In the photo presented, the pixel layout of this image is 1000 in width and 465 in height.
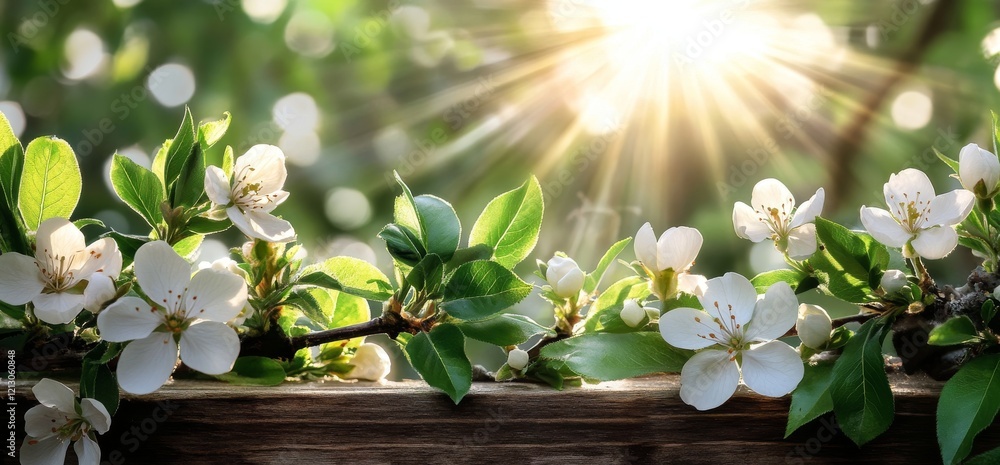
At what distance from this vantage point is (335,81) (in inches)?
79.0

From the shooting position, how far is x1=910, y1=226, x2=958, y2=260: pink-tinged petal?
558 mm

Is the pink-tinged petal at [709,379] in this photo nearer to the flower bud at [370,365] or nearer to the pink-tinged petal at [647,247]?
the pink-tinged petal at [647,247]

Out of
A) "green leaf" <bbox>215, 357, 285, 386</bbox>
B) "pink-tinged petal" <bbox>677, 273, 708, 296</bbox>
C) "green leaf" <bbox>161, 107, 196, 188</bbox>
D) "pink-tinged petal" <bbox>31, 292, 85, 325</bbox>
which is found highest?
"green leaf" <bbox>161, 107, 196, 188</bbox>

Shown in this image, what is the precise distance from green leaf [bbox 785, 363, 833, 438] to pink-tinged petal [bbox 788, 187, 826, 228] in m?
0.13

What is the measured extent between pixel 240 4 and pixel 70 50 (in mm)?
480

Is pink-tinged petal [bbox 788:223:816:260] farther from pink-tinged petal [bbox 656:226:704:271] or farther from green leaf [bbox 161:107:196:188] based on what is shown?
green leaf [bbox 161:107:196:188]

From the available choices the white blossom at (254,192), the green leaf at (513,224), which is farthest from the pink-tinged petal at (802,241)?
the white blossom at (254,192)

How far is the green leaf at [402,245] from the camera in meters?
0.58

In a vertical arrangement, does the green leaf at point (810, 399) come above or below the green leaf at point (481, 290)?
below

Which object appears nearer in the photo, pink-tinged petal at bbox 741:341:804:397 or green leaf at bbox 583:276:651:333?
pink-tinged petal at bbox 741:341:804:397

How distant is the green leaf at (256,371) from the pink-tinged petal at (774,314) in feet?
1.33

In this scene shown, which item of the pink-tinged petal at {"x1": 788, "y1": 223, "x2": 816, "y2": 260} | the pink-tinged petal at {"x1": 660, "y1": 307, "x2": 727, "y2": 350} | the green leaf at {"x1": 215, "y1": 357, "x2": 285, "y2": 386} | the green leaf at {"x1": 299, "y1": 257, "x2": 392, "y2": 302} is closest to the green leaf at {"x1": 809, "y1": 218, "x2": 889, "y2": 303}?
the pink-tinged petal at {"x1": 788, "y1": 223, "x2": 816, "y2": 260}

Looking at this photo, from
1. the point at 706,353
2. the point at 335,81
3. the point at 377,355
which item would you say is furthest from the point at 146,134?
the point at 706,353

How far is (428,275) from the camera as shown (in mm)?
574
